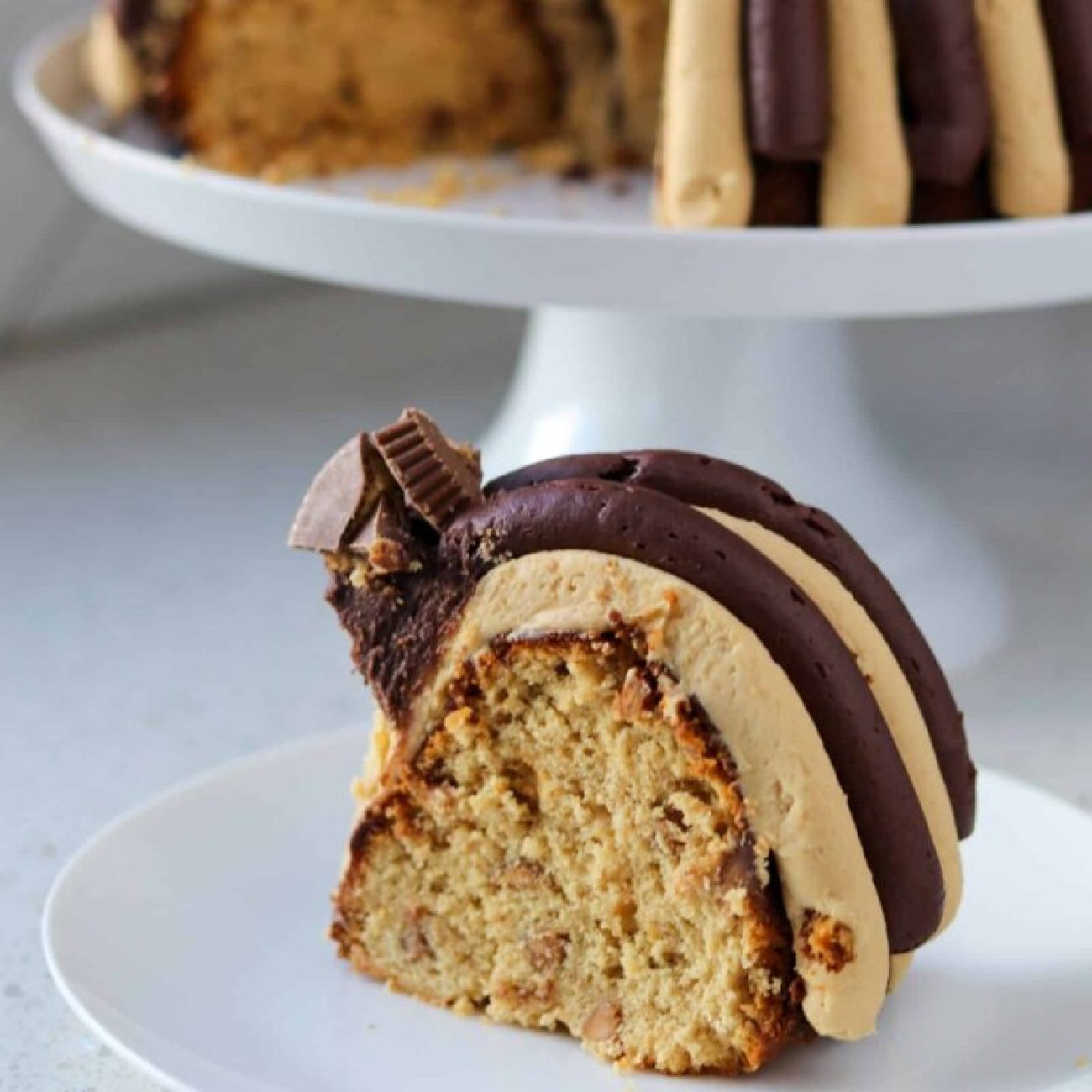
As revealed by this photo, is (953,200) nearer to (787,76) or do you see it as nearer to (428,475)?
(787,76)

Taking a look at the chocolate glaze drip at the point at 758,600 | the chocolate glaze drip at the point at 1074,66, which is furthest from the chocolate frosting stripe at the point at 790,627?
the chocolate glaze drip at the point at 1074,66

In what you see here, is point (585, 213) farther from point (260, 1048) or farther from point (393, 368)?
point (260, 1048)

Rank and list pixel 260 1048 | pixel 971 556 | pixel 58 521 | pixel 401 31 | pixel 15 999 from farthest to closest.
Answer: pixel 401 31
pixel 58 521
pixel 971 556
pixel 15 999
pixel 260 1048

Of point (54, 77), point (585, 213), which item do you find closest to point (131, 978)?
point (585, 213)

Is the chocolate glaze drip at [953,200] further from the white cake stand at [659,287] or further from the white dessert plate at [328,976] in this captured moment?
the white dessert plate at [328,976]

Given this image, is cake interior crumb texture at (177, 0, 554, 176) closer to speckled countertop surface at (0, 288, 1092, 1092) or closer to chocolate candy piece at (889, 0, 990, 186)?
speckled countertop surface at (0, 288, 1092, 1092)

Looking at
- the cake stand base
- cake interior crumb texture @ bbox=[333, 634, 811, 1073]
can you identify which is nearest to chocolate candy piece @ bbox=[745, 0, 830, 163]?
the cake stand base
